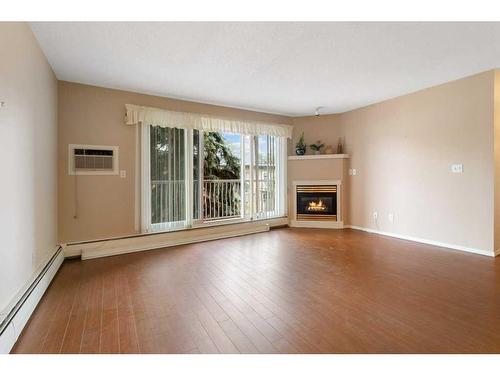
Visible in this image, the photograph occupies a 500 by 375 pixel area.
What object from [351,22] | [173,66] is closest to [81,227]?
[173,66]

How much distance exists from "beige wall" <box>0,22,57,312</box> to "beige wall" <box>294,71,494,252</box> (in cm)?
504

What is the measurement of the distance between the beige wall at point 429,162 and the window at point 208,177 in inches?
66.8

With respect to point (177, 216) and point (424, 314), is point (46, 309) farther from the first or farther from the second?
point (424, 314)

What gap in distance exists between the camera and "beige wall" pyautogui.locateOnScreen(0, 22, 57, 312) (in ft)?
5.90

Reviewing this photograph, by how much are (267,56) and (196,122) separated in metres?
2.01

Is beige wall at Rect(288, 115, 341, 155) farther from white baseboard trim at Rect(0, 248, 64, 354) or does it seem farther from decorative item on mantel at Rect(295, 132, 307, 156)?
white baseboard trim at Rect(0, 248, 64, 354)

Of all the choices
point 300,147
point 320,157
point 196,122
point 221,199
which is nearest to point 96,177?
point 196,122

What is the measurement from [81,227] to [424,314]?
416 cm

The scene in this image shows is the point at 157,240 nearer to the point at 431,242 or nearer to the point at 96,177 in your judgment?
the point at 96,177

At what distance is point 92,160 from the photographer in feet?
12.2

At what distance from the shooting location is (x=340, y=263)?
10.6 ft

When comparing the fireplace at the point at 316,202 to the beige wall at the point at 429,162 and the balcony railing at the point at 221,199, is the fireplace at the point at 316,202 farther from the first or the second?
the balcony railing at the point at 221,199

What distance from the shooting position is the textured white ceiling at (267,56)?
7.68 ft

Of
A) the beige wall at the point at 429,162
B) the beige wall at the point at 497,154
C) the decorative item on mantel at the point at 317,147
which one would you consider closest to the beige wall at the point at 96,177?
the decorative item on mantel at the point at 317,147
